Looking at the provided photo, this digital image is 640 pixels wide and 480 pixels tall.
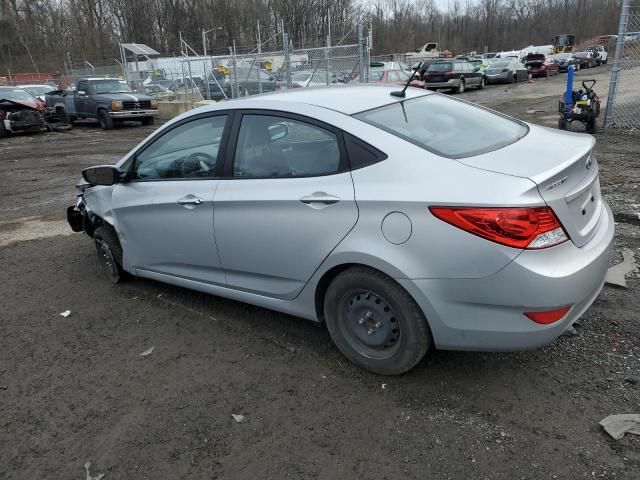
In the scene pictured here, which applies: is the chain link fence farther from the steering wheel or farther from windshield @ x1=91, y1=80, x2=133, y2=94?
windshield @ x1=91, y1=80, x2=133, y2=94

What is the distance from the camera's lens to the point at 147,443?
2754mm

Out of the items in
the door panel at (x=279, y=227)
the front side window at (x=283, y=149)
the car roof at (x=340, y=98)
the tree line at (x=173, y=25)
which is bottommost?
the door panel at (x=279, y=227)

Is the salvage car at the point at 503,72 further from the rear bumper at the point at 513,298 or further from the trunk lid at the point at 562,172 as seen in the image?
the rear bumper at the point at 513,298

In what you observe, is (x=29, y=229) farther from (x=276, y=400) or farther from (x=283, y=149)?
(x=276, y=400)

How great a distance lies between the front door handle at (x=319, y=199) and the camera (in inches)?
115

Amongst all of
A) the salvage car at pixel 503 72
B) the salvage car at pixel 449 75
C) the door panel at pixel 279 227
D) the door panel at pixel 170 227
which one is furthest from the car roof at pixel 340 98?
the salvage car at pixel 503 72

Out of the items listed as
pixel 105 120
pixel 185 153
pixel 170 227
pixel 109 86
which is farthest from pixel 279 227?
pixel 109 86

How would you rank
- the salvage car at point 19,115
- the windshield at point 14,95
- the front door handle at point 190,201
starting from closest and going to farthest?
the front door handle at point 190,201
the salvage car at point 19,115
the windshield at point 14,95

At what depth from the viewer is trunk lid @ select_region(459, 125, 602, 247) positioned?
8.50 feet

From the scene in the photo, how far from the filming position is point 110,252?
15.5 feet

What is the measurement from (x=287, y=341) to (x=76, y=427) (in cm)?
140

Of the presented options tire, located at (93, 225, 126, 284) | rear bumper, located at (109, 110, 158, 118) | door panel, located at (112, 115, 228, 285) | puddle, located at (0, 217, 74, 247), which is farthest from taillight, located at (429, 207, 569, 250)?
rear bumper, located at (109, 110, 158, 118)

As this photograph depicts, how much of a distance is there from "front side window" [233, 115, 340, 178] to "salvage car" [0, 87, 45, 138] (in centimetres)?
1764

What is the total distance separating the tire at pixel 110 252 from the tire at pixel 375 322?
7.86 feet
